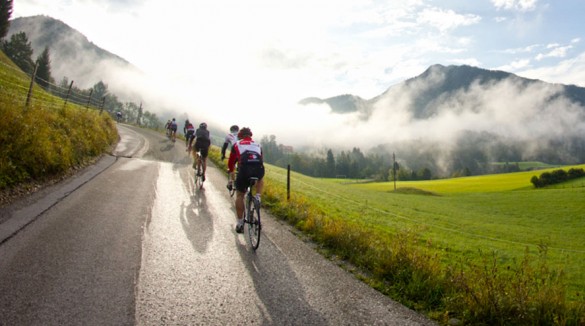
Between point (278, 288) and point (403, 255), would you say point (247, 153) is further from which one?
point (403, 255)

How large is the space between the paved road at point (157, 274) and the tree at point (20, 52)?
9172cm

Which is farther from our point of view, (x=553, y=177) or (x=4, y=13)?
(x=4, y=13)

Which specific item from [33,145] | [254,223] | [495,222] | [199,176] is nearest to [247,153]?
[254,223]

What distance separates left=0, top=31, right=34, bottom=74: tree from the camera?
76325 millimetres

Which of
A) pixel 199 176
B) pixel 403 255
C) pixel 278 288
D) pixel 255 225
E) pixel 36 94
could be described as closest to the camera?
pixel 278 288

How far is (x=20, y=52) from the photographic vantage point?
7888 centimetres

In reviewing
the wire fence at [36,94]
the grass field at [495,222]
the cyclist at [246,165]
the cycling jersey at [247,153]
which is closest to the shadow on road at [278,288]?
the cyclist at [246,165]

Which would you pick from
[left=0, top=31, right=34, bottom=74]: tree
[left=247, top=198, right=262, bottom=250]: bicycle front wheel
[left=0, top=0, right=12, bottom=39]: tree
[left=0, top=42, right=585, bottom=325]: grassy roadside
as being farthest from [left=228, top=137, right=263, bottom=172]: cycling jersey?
[left=0, top=31, right=34, bottom=74]: tree

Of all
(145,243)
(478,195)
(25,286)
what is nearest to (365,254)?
(145,243)

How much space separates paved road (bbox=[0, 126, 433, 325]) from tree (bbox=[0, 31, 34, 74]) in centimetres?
9172

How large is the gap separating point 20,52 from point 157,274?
102312 millimetres

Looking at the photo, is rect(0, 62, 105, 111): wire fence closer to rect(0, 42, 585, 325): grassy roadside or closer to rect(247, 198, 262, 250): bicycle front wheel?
rect(0, 42, 585, 325): grassy roadside

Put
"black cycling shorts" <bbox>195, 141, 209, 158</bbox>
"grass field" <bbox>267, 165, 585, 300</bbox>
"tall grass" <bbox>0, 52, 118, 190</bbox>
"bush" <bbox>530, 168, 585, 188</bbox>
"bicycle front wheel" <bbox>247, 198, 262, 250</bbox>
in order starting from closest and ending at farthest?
"bicycle front wheel" <bbox>247, 198, 262, 250</bbox>, "tall grass" <bbox>0, 52, 118, 190</bbox>, "black cycling shorts" <bbox>195, 141, 209, 158</bbox>, "grass field" <bbox>267, 165, 585, 300</bbox>, "bush" <bbox>530, 168, 585, 188</bbox>

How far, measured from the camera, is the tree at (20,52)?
76.3 metres
